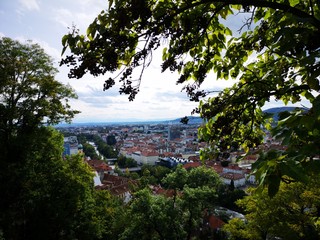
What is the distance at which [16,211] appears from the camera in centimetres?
1212

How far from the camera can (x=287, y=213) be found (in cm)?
1205

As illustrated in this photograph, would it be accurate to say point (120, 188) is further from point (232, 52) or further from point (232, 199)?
point (232, 52)

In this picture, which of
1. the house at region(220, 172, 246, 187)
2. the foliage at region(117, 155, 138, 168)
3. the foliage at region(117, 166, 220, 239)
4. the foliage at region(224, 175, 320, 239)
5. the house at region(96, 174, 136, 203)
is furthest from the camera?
the foliage at region(117, 155, 138, 168)

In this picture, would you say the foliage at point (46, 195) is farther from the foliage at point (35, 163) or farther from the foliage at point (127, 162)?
the foliage at point (127, 162)

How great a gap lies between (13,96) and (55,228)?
604 cm

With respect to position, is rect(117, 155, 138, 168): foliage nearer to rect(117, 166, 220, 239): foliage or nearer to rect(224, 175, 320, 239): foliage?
rect(117, 166, 220, 239): foliage

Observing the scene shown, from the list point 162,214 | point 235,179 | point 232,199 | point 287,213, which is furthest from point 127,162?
point 287,213

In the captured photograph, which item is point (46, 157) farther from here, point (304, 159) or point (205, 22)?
point (304, 159)

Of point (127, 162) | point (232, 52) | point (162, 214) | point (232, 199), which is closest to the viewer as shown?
point (232, 52)

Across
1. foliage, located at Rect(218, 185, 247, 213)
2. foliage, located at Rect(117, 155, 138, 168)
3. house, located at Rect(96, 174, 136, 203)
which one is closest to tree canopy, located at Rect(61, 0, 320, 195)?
foliage, located at Rect(218, 185, 247, 213)

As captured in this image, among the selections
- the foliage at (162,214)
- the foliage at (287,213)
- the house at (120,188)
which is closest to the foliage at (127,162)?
the house at (120,188)

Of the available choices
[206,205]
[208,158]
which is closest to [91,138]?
[206,205]

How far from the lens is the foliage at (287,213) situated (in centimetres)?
1092

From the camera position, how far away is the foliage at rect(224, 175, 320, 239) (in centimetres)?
1092
